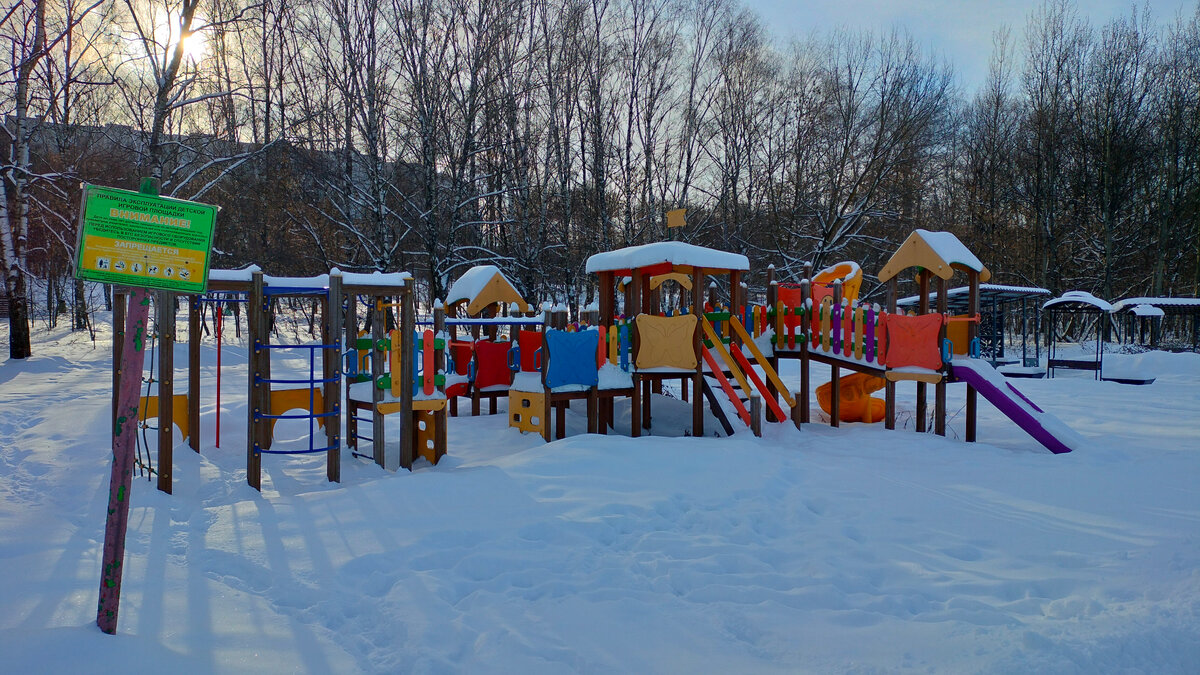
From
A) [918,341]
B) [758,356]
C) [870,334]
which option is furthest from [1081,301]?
[758,356]

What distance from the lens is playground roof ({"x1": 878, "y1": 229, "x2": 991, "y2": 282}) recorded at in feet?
34.3

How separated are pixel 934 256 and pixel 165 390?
407 inches

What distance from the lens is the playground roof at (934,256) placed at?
10461 mm

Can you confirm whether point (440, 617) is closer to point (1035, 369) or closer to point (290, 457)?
point (290, 457)

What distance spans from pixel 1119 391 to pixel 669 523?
14.2 m

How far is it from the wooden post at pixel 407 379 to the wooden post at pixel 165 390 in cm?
226

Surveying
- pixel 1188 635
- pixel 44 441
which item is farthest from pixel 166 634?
pixel 44 441

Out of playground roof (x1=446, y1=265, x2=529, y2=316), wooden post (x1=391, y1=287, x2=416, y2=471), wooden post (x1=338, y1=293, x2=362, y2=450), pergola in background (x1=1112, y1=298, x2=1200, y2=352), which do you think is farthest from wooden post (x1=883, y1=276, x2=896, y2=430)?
pergola in background (x1=1112, y1=298, x2=1200, y2=352)

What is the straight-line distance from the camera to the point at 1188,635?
3582mm

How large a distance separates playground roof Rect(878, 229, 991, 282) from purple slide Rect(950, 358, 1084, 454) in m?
1.43

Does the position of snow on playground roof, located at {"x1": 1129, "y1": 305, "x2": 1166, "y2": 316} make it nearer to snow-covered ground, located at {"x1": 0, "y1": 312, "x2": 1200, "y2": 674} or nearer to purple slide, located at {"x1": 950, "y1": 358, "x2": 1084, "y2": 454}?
purple slide, located at {"x1": 950, "y1": 358, "x2": 1084, "y2": 454}

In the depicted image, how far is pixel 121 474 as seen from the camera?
322 cm

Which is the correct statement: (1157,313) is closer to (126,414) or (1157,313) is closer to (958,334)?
(958,334)

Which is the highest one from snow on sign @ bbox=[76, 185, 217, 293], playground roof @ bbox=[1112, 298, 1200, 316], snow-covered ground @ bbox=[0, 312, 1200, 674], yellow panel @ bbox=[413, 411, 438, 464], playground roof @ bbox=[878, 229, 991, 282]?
playground roof @ bbox=[878, 229, 991, 282]
